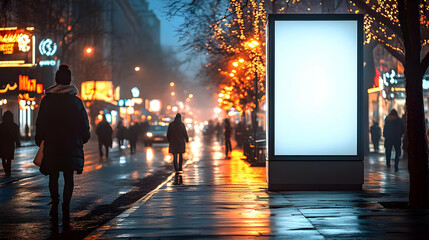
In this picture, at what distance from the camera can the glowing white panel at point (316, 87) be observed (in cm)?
1386

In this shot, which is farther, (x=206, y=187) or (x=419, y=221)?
(x=206, y=187)

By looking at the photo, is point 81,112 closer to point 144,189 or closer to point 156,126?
point 144,189

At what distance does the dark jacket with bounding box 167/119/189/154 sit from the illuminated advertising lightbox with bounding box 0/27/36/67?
3030 cm

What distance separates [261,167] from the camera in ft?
79.2

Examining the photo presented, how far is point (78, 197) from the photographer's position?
14.6 m

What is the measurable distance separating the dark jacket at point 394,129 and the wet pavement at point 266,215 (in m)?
7.15

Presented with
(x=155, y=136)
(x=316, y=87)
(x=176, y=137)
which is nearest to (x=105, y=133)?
(x=176, y=137)

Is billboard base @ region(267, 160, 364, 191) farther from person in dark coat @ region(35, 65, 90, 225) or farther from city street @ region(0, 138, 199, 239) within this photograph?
person in dark coat @ region(35, 65, 90, 225)

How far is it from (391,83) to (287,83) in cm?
1916

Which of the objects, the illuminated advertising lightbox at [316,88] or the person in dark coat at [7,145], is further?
the person in dark coat at [7,145]

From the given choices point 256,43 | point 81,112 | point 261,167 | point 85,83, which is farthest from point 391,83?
point 85,83

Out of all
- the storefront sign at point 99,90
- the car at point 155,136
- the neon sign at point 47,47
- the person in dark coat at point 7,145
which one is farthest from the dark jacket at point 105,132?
the storefront sign at point 99,90

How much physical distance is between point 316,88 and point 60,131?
18.4ft

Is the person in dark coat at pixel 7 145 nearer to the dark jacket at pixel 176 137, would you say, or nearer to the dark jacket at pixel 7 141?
the dark jacket at pixel 7 141
